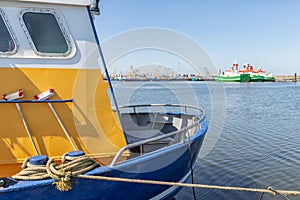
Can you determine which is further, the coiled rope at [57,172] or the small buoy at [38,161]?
the small buoy at [38,161]

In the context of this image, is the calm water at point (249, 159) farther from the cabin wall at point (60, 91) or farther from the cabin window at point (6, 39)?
the cabin window at point (6, 39)

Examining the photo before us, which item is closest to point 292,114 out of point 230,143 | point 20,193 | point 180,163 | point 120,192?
point 230,143

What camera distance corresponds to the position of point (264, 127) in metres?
13.2

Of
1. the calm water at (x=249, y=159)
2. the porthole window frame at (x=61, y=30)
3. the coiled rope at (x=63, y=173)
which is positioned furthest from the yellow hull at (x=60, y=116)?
the calm water at (x=249, y=159)

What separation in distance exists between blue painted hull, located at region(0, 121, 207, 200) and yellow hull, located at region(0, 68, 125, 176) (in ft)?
2.48

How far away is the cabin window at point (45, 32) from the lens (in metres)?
3.56

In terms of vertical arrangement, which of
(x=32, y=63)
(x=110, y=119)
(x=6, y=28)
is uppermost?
(x=6, y=28)

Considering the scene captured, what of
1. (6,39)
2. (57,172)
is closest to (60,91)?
(6,39)

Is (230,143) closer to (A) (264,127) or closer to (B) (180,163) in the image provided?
(A) (264,127)

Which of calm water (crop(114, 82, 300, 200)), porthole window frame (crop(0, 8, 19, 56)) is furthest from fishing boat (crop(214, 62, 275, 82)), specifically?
porthole window frame (crop(0, 8, 19, 56))

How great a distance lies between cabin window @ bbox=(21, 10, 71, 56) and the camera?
3559 mm

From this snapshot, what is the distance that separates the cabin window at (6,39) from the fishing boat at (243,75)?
81.6 meters

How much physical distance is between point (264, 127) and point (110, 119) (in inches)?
447

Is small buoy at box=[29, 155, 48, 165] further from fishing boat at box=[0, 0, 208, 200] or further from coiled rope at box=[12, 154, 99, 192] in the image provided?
fishing boat at box=[0, 0, 208, 200]
